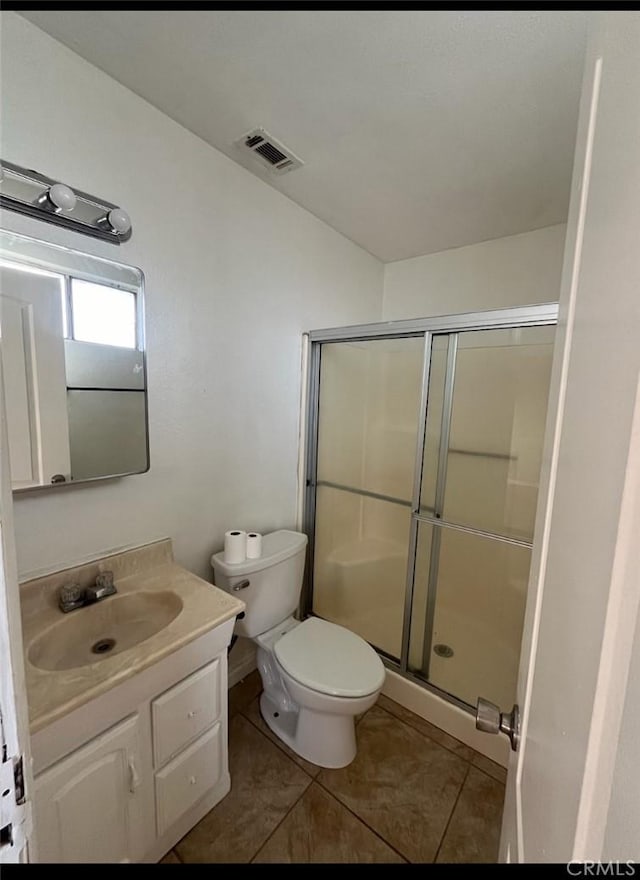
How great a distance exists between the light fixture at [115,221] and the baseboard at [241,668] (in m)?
1.88

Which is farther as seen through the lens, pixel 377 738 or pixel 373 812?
pixel 377 738

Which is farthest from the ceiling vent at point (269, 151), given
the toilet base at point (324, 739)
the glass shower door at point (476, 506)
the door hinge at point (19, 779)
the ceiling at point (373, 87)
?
the toilet base at point (324, 739)

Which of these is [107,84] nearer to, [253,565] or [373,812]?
[253,565]

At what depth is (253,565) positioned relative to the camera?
1456mm

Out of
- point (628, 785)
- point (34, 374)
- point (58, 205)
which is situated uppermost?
point (58, 205)

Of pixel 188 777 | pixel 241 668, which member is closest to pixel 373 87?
pixel 188 777

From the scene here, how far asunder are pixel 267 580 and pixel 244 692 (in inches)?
25.6

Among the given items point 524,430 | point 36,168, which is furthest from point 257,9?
point 524,430

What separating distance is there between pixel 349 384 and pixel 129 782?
1.85m

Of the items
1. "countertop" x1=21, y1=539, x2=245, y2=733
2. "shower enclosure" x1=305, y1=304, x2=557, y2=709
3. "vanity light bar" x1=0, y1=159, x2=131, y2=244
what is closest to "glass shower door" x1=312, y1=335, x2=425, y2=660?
"shower enclosure" x1=305, y1=304, x2=557, y2=709

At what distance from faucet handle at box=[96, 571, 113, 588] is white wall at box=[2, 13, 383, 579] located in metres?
0.09

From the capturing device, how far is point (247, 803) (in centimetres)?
123

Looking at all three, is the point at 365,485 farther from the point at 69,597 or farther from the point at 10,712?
the point at 10,712

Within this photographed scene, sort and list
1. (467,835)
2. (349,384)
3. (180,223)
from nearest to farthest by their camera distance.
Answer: (467,835)
(180,223)
(349,384)
